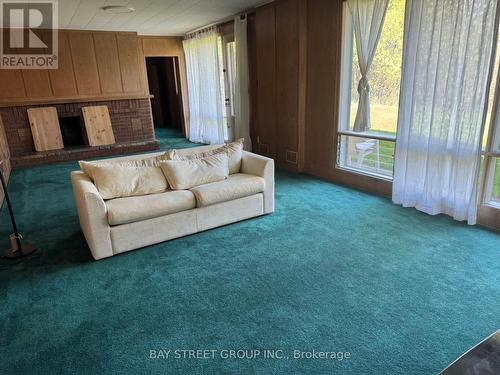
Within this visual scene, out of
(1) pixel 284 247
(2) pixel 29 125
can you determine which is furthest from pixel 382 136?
(2) pixel 29 125

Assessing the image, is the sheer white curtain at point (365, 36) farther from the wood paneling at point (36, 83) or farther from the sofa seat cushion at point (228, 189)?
the wood paneling at point (36, 83)

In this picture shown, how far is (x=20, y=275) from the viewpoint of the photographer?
272cm

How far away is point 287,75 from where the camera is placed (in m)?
5.07

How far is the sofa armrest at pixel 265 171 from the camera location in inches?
143

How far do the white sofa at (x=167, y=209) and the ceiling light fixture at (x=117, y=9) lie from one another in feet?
9.62

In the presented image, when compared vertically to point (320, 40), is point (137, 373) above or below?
below

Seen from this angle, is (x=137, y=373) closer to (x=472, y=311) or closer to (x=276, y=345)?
(x=276, y=345)

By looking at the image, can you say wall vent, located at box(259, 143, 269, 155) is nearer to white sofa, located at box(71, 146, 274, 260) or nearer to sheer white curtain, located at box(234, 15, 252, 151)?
sheer white curtain, located at box(234, 15, 252, 151)

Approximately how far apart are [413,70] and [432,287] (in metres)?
2.22

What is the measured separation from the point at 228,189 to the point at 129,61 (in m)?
5.53

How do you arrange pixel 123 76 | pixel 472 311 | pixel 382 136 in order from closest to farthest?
pixel 472 311 → pixel 382 136 → pixel 123 76

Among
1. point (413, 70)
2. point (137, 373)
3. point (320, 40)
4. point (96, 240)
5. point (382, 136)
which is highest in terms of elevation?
point (320, 40)

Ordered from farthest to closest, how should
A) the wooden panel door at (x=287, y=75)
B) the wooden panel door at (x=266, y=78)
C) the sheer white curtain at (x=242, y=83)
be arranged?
the sheer white curtain at (x=242, y=83)
the wooden panel door at (x=266, y=78)
the wooden panel door at (x=287, y=75)

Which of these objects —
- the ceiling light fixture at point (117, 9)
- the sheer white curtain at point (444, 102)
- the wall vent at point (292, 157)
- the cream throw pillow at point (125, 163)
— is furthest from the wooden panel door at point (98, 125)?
the sheer white curtain at point (444, 102)
